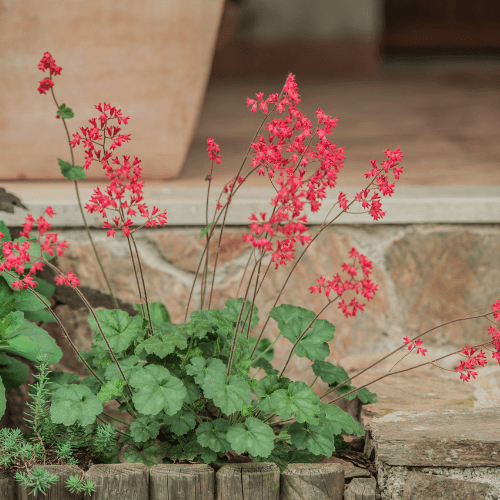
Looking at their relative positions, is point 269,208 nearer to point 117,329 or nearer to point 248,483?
point 117,329

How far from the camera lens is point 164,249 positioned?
163 centimetres

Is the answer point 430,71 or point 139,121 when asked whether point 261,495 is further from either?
point 430,71

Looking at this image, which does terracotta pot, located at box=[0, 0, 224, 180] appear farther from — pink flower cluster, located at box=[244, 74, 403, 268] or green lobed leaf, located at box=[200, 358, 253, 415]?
green lobed leaf, located at box=[200, 358, 253, 415]

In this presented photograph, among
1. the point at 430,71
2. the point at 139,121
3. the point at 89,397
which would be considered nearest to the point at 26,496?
the point at 89,397

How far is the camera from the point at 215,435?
118cm

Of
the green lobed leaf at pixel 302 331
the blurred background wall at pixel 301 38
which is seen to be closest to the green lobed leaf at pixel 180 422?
the green lobed leaf at pixel 302 331

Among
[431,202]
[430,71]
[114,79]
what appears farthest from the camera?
[430,71]


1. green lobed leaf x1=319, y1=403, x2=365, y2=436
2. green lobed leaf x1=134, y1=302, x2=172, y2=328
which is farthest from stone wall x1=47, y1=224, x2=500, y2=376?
green lobed leaf x1=319, y1=403, x2=365, y2=436

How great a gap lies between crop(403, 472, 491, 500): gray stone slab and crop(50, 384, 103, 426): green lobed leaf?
0.61 m

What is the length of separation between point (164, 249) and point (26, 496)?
0.68 meters

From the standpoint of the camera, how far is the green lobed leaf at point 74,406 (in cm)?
113

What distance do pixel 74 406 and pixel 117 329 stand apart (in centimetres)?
18

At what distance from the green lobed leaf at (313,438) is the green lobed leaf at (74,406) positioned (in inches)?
14.6

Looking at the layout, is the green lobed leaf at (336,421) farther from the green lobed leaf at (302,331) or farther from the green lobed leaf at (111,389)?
the green lobed leaf at (111,389)
